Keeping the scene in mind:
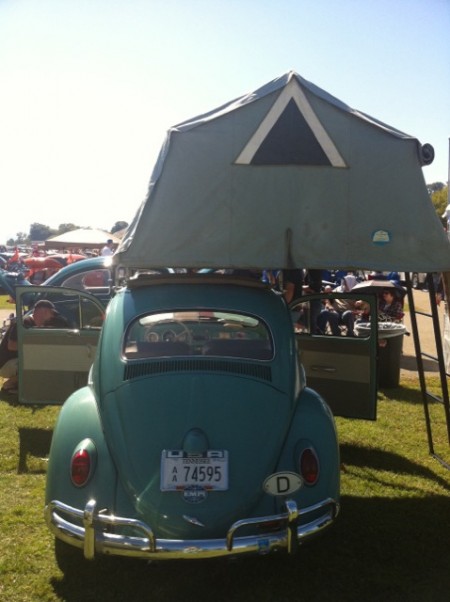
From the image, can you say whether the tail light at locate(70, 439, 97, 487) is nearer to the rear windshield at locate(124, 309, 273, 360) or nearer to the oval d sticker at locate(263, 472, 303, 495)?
the rear windshield at locate(124, 309, 273, 360)

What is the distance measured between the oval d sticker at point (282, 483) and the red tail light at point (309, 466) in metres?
0.13

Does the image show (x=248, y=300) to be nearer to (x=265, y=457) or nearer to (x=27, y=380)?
(x=265, y=457)

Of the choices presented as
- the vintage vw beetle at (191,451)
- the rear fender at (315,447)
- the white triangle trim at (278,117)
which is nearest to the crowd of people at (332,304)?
the white triangle trim at (278,117)

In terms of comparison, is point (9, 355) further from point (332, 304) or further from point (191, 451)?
point (332, 304)

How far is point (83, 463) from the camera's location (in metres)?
3.69

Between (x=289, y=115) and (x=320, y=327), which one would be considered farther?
(x=320, y=327)

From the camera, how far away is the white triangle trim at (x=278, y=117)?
470 centimetres

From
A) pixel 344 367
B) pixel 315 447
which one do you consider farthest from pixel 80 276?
pixel 315 447

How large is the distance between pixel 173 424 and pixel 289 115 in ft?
8.23

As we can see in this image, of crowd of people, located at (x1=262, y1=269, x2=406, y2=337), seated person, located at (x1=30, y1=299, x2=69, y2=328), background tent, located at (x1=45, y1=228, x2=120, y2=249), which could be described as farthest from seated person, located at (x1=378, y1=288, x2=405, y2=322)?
background tent, located at (x1=45, y1=228, x2=120, y2=249)

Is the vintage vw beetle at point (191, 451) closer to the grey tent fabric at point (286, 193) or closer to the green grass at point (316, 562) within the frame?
the green grass at point (316, 562)

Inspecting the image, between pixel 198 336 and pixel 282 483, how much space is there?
5.15 ft

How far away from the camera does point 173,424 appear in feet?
12.3

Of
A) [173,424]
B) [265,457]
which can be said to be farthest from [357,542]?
[173,424]
